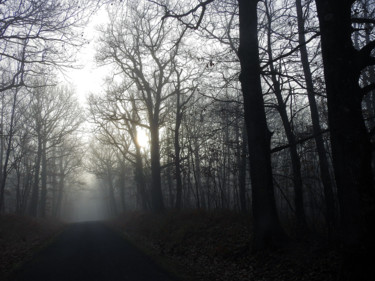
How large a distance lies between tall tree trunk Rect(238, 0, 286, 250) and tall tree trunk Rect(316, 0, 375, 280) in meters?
3.07

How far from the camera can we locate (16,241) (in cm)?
1573

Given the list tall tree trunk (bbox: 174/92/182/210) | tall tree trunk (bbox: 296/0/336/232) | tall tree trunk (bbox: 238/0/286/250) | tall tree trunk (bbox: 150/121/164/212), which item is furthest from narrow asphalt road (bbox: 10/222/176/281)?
tall tree trunk (bbox: 150/121/164/212)

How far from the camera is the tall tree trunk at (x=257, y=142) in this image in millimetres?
8109

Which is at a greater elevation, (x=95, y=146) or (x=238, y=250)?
(x=95, y=146)

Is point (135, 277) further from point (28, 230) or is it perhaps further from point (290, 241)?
point (28, 230)

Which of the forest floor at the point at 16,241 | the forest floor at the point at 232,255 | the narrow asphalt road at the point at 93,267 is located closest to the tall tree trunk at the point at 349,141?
the forest floor at the point at 232,255

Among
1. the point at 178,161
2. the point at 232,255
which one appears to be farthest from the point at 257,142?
the point at 178,161

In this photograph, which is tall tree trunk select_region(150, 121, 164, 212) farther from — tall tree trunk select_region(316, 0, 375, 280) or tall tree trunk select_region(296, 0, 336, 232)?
tall tree trunk select_region(316, 0, 375, 280)

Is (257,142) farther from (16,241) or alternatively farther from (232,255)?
(16,241)

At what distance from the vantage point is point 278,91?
→ 12453 millimetres

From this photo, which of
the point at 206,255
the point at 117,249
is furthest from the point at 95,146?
the point at 206,255

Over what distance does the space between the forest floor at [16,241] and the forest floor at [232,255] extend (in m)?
4.67

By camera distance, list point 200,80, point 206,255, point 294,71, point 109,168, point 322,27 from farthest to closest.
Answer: point 109,168, point 200,80, point 294,71, point 206,255, point 322,27

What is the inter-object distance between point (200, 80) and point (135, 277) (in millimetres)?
14530
